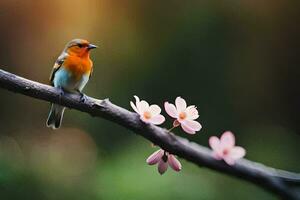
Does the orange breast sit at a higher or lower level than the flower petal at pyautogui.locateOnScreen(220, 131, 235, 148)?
higher

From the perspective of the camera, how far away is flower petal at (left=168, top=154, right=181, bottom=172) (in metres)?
0.33

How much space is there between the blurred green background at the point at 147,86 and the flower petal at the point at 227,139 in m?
0.42

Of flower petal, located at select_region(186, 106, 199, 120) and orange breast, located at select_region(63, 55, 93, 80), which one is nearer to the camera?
flower petal, located at select_region(186, 106, 199, 120)

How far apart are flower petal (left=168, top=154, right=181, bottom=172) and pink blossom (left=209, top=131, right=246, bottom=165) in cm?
4

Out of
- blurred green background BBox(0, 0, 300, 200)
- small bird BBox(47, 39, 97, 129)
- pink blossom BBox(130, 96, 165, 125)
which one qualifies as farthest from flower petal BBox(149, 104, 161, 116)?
blurred green background BBox(0, 0, 300, 200)

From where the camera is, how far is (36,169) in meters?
0.83

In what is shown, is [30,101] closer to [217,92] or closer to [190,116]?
[217,92]

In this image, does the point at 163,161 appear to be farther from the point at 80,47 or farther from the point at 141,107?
the point at 80,47

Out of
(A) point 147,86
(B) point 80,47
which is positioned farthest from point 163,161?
(A) point 147,86

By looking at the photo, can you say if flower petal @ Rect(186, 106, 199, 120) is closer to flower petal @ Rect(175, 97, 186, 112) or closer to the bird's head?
flower petal @ Rect(175, 97, 186, 112)

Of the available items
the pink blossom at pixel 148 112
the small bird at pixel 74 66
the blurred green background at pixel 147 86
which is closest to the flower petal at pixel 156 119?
the pink blossom at pixel 148 112

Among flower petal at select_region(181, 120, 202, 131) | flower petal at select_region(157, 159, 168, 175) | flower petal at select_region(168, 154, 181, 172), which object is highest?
flower petal at select_region(181, 120, 202, 131)

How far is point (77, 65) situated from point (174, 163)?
196mm

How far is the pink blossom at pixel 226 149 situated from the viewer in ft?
1.18
